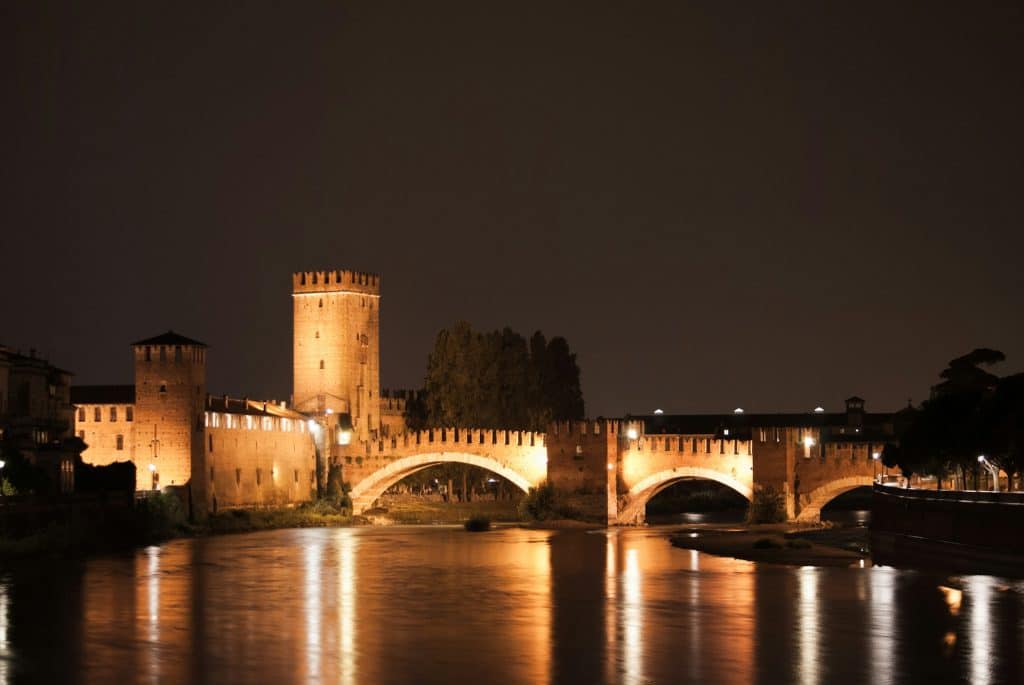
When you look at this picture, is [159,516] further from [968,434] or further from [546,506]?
[968,434]

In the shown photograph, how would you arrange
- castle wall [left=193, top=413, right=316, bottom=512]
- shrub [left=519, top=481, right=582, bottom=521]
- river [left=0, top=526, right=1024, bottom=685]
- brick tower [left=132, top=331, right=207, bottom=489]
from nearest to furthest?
1. river [left=0, top=526, right=1024, bottom=685]
2. brick tower [left=132, top=331, right=207, bottom=489]
3. castle wall [left=193, top=413, right=316, bottom=512]
4. shrub [left=519, top=481, right=582, bottom=521]

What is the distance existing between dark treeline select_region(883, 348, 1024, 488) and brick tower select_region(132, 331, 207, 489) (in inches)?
812

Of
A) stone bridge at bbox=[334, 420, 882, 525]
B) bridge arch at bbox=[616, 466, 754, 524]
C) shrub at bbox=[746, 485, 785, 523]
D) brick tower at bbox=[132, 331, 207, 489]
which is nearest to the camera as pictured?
stone bridge at bbox=[334, 420, 882, 525]

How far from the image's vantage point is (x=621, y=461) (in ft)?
182

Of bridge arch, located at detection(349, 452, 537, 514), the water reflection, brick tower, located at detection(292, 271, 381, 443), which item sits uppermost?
brick tower, located at detection(292, 271, 381, 443)

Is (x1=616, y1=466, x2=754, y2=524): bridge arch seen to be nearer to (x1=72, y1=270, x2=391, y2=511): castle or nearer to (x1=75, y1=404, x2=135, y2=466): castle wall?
(x1=72, y1=270, x2=391, y2=511): castle

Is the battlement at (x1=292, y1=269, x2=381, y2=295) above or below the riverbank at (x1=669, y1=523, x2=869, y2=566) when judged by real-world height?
above

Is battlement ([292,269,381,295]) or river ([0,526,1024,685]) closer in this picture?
river ([0,526,1024,685])

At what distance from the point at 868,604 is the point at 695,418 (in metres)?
74.6

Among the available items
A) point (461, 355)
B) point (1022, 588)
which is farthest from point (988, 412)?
point (461, 355)

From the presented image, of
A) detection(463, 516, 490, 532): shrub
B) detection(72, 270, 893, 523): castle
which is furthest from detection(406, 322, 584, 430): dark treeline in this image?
detection(463, 516, 490, 532): shrub

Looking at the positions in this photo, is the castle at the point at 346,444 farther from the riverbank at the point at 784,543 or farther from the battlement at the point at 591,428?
the riverbank at the point at 784,543

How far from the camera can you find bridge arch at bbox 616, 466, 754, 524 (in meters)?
52.5

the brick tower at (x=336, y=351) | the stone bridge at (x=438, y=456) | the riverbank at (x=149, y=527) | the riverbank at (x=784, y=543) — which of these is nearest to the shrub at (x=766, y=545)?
the riverbank at (x=784, y=543)
